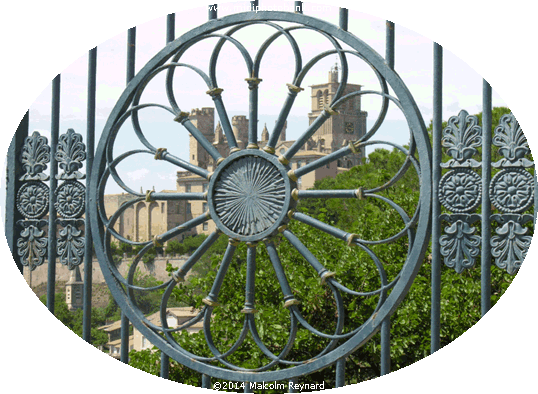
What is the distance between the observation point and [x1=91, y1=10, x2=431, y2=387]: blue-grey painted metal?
15.9 feet

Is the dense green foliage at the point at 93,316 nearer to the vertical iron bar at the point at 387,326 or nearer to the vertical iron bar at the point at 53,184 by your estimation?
the vertical iron bar at the point at 53,184

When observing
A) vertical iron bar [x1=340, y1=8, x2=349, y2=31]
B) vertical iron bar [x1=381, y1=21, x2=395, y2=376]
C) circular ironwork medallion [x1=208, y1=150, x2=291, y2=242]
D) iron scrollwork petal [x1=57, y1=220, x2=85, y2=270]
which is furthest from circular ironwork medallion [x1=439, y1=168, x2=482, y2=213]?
iron scrollwork petal [x1=57, y1=220, x2=85, y2=270]

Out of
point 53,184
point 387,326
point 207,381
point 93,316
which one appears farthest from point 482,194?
point 93,316

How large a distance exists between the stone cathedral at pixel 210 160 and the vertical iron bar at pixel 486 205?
2799 cm

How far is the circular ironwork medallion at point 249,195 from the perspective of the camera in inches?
207

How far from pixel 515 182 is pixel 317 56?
5.49ft

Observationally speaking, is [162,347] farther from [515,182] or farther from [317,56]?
[515,182]

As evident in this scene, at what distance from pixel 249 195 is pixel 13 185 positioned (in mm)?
2230

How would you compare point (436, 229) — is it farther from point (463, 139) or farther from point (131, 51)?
point (131, 51)

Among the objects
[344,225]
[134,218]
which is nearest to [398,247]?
[344,225]

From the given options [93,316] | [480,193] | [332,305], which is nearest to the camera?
[480,193]

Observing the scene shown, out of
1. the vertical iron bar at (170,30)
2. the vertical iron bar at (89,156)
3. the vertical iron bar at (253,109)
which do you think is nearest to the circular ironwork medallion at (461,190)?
the vertical iron bar at (253,109)

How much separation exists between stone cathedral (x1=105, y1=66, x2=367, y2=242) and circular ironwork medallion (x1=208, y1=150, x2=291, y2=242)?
2694 centimetres

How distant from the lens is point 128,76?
5.80 m
